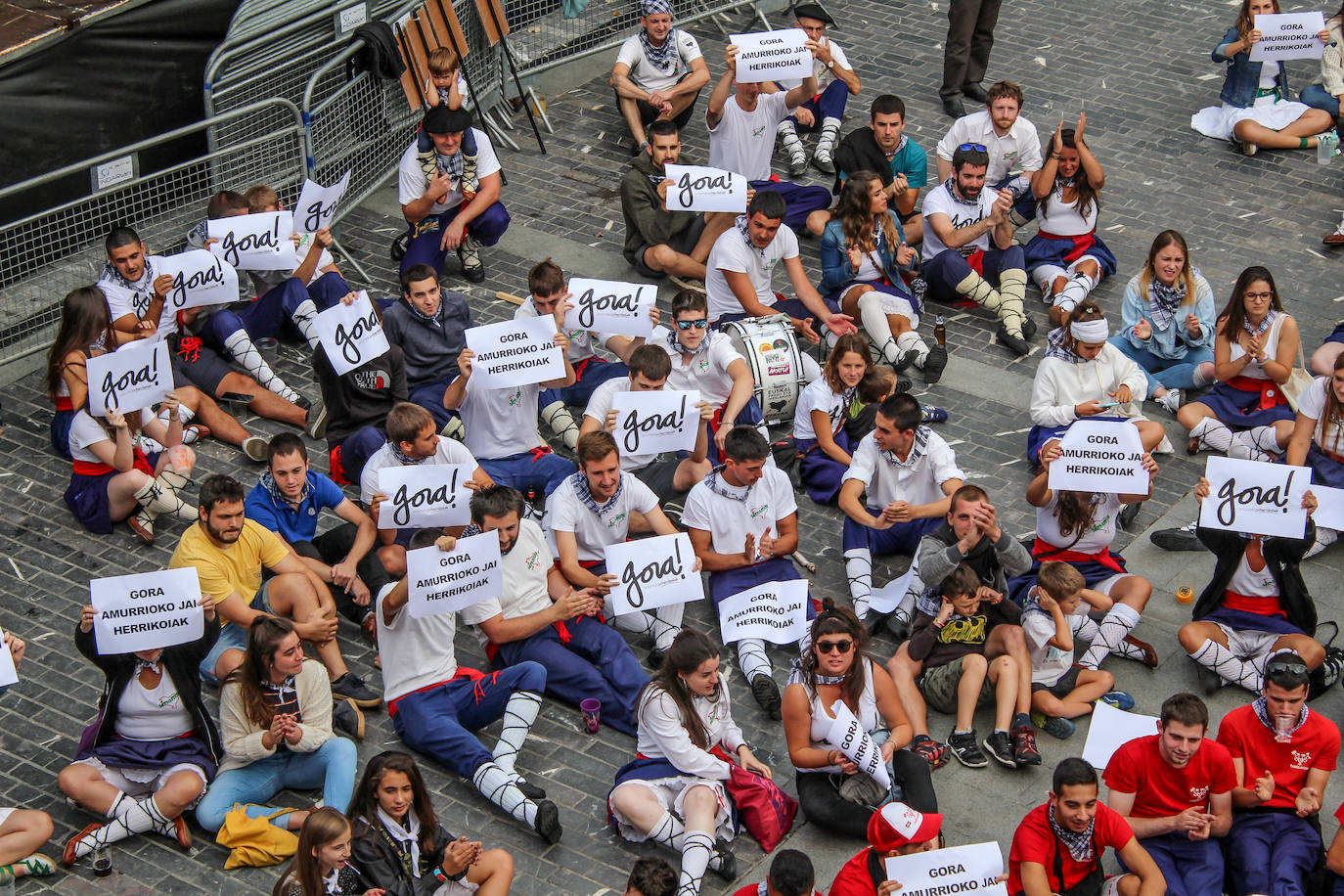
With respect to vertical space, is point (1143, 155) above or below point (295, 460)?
below

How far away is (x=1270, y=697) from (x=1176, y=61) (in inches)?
377

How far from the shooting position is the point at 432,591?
9500 mm

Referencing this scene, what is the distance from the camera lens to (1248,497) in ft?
34.0

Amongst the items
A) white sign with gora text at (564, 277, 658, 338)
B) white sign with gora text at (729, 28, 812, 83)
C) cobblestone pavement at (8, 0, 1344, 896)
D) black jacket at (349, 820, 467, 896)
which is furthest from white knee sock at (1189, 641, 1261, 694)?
white sign with gora text at (729, 28, 812, 83)

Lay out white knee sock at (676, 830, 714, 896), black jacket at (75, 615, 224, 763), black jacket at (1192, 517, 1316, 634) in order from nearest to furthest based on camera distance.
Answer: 1. white knee sock at (676, 830, 714, 896)
2. black jacket at (75, 615, 224, 763)
3. black jacket at (1192, 517, 1316, 634)

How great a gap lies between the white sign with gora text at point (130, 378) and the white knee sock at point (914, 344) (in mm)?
4809

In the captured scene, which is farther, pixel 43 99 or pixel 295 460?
pixel 43 99

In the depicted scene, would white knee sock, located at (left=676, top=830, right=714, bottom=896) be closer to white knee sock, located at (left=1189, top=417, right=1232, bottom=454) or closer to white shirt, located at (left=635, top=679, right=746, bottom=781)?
white shirt, located at (left=635, top=679, right=746, bottom=781)

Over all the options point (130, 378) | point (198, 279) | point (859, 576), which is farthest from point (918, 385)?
point (130, 378)

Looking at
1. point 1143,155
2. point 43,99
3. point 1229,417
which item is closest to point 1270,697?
point 1229,417

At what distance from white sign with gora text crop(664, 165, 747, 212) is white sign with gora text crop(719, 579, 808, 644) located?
348 cm

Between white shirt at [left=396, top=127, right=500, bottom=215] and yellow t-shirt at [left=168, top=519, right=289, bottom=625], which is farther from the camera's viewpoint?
white shirt at [left=396, top=127, right=500, bottom=215]

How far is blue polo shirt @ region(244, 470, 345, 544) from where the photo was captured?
10453mm

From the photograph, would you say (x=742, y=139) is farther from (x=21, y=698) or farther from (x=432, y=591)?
(x=21, y=698)
